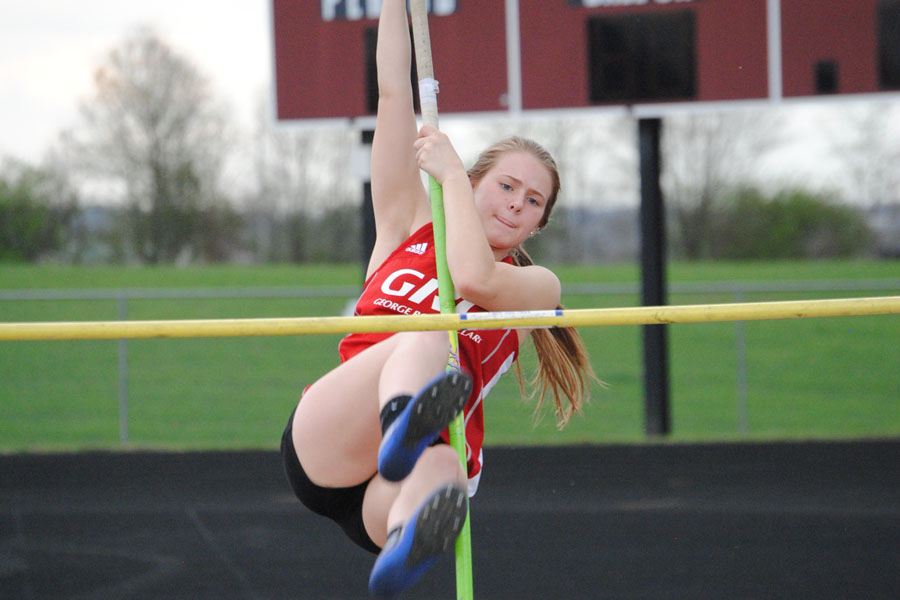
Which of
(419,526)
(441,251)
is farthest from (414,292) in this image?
(419,526)

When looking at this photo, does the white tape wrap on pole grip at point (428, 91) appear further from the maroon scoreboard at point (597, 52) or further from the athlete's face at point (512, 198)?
the maroon scoreboard at point (597, 52)

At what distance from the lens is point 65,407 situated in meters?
8.43

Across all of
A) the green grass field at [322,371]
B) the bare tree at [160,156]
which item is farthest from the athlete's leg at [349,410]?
the bare tree at [160,156]

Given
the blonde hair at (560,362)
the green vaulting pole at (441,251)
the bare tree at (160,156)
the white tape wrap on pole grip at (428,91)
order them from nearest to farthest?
the green vaulting pole at (441,251) → the white tape wrap on pole grip at (428,91) → the blonde hair at (560,362) → the bare tree at (160,156)

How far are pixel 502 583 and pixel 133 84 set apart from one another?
20466 millimetres

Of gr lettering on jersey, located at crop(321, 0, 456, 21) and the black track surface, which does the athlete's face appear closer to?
the black track surface

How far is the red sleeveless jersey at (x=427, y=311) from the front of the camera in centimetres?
247

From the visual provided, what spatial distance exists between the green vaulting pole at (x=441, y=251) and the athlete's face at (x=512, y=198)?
0.13 meters

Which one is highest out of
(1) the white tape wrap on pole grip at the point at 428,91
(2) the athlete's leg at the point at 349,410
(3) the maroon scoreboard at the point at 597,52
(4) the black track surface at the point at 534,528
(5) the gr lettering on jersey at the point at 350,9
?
(5) the gr lettering on jersey at the point at 350,9

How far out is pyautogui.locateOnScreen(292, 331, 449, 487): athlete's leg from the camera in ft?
7.27

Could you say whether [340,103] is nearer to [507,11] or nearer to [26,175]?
[507,11]

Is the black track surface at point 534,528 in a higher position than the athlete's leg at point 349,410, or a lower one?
lower

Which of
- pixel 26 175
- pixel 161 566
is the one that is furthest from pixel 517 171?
pixel 26 175

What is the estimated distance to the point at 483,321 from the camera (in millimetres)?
2322
